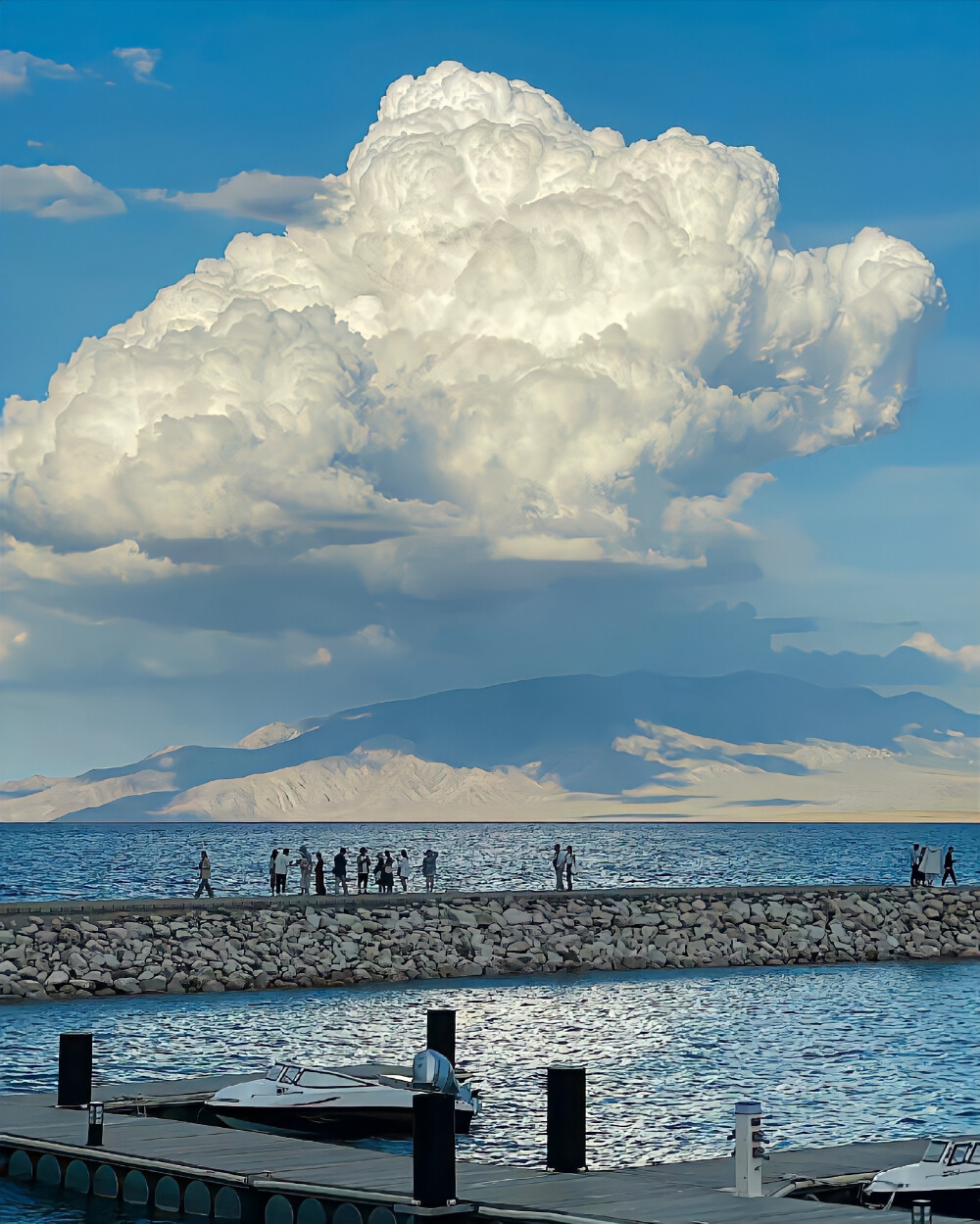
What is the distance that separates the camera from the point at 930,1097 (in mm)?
31781

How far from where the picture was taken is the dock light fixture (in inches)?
865

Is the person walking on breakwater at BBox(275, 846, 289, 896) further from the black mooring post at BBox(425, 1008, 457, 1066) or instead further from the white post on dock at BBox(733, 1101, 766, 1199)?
the white post on dock at BBox(733, 1101, 766, 1199)

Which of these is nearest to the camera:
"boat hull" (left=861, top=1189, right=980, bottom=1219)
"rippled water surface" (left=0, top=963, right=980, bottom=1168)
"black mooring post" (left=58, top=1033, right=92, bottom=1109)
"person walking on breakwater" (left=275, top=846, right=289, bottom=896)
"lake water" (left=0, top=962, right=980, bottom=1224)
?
"boat hull" (left=861, top=1189, right=980, bottom=1219)

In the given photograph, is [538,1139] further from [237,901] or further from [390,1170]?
[237,901]

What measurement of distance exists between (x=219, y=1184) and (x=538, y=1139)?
295 inches

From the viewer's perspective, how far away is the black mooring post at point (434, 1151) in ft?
60.2

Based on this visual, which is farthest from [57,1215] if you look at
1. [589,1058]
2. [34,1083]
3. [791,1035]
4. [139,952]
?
[139,952]

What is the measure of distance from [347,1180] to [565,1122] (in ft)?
8.00

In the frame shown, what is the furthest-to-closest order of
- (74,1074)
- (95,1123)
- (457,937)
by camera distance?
(457,937) < (74,1074) < (95,1123)

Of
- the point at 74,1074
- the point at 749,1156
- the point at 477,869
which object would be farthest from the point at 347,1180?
the point at 477,869

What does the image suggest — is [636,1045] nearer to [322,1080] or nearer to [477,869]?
[322,1080]

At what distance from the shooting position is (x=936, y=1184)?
769 inches

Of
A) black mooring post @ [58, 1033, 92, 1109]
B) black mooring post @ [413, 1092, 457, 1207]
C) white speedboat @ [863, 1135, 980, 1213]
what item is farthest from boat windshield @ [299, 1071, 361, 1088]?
white speedboat @ [863, 1135, 980, 1213]

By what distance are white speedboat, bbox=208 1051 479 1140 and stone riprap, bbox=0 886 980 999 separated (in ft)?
65.0
